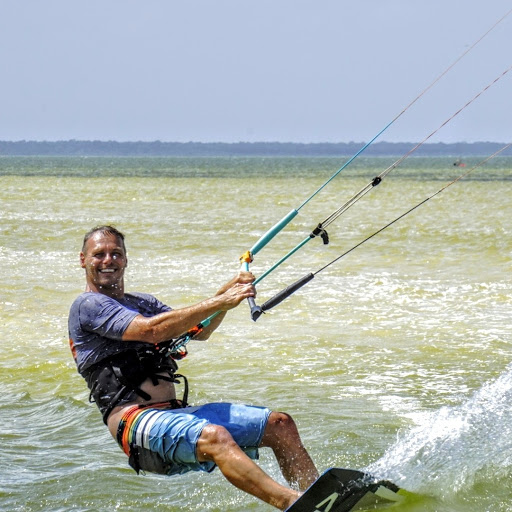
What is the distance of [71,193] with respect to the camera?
40.2 meters

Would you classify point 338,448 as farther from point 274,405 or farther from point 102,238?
point 102,238

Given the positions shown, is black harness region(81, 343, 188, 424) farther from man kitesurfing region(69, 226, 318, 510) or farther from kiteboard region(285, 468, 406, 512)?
kiteboard region(285, 468, 406, 512)

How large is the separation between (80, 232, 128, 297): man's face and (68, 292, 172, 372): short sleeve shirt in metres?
0.11

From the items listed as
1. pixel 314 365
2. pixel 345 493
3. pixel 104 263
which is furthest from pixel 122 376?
pixel 314 365

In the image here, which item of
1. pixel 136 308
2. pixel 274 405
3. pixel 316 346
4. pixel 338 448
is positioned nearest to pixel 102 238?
pixel 136 308

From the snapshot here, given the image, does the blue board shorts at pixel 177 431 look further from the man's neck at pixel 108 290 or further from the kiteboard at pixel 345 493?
the man's neck at pixel 108 290

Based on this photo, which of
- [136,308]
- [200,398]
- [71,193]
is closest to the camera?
[136,308]

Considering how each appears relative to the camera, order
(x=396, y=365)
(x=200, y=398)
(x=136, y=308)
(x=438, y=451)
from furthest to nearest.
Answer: (x=396, y=365), (x=200, y=398), (x=438, y=451), (x=136, y=308)

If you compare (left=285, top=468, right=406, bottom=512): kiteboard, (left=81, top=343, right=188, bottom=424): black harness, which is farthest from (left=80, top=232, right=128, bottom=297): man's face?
(left=285, top=468, right=406, bottom=512): kiteboard

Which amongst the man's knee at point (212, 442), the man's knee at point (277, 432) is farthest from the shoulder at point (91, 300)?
the man's knee at point (277, 432)

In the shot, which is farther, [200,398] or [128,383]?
[200,398]

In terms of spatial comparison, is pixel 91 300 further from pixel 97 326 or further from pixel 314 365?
pixel 314 365

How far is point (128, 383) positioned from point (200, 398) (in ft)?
9.78

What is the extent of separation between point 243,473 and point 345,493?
0.57m
